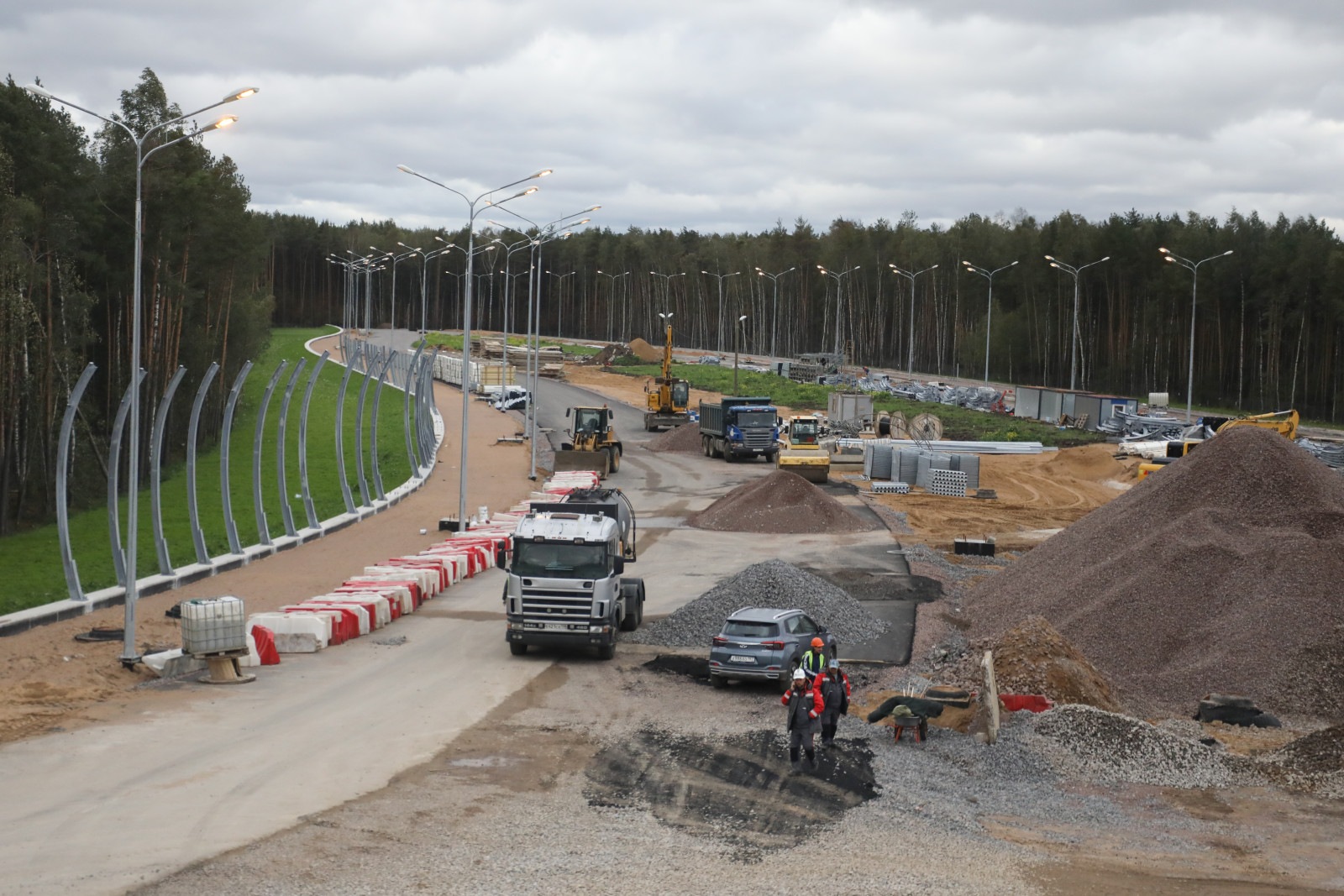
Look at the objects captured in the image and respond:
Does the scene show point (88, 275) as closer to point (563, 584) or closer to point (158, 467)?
point (158, 467)

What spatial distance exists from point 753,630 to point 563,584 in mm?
3798

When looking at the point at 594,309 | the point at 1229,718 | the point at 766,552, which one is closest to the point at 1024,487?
the point at 766,552

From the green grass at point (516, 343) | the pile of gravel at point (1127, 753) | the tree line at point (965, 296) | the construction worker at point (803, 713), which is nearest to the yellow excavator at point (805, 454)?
the pile of gravel at point (1127, 753)

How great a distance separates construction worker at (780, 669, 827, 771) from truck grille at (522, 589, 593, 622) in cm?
691

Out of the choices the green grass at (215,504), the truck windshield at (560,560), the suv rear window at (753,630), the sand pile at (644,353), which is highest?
the sand pile at (644,353)

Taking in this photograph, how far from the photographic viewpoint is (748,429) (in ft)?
197

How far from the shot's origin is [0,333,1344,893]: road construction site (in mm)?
12844

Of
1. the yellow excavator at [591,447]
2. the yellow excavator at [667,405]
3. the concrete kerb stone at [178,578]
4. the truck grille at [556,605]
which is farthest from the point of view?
the yellow excavator at [667,405]

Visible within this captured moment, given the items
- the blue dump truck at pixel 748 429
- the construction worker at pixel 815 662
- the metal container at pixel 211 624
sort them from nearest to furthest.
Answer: the construction worker at pixel 815 662 → the metal container at pixel 211 624 → the blue dump truck at pixel 748 429

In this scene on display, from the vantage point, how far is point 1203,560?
77.7 feet

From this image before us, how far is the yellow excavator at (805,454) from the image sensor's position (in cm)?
5234

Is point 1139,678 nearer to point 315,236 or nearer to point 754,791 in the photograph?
point 754,791

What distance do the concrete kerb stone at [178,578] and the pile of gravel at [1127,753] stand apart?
59.7 ft

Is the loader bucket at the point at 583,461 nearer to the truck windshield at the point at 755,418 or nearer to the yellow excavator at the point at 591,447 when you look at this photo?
the yellow excavator at the point at 591,447
